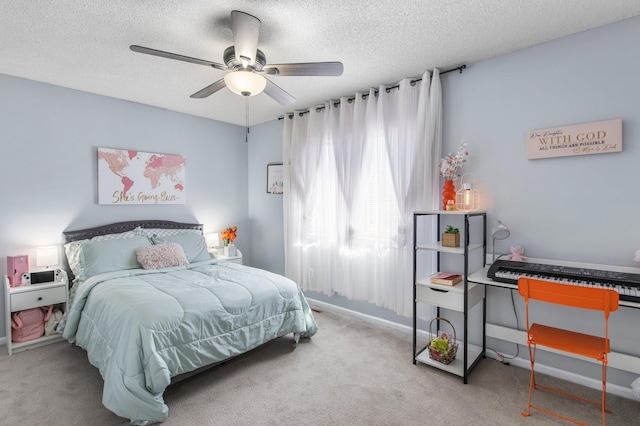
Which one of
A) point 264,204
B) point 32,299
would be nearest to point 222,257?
point 264,204

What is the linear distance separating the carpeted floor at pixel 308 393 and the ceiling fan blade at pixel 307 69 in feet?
7.47

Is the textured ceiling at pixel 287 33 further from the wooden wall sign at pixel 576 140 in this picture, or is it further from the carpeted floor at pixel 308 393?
the carpeted floor at pixel 308 393

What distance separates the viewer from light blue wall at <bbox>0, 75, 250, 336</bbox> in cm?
314

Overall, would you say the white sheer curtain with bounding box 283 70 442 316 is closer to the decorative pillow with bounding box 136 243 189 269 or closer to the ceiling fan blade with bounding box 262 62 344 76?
the ceiling fan blade with bounding box 262 62 344 76

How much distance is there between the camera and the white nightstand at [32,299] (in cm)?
286

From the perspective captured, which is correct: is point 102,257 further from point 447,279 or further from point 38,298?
point 447,279

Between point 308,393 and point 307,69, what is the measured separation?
90.1 inches

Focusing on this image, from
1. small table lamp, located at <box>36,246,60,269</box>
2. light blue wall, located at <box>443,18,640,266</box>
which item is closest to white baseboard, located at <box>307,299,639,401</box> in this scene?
light blue wall, located at <box>443,18,640,266</box>

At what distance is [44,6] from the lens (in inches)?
80.4

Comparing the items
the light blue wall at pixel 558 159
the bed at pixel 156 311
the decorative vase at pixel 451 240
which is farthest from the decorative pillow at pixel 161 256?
the light blue wall at pixel 558 159

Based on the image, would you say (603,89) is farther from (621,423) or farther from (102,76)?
(102,76)

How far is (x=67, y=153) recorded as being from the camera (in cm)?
346

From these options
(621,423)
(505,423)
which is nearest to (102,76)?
(505,423)

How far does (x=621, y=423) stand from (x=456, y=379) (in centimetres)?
94
